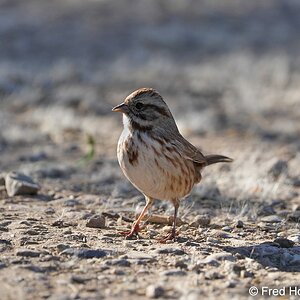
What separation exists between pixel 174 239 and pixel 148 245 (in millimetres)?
311

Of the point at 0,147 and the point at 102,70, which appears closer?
the point at 0,147

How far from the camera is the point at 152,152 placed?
23.6ft

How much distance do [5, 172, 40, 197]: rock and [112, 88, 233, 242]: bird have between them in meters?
1.69

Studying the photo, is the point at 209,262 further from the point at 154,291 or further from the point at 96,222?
the point at 96,222

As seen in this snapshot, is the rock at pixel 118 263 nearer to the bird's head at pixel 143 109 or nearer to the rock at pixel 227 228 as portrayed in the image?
the bird's head at pixel 143 109

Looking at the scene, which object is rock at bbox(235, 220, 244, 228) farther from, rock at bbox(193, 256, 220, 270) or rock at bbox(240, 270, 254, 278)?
rock at bbox(240, 270, 254, 278)

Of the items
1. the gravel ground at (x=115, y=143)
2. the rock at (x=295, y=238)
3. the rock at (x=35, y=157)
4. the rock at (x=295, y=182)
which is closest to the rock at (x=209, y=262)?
the gravel ground at (x=115, y=143)

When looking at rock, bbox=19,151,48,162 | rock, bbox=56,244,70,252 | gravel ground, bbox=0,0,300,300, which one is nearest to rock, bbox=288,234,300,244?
gravel ground, bbox=0,0,300,300

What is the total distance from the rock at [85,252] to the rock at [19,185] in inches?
97.1

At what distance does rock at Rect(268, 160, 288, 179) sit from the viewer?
33.0 feet

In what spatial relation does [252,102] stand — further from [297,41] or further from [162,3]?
[162,3]

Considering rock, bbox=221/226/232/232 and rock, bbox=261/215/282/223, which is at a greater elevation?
rock, bbox=261/215/282/223

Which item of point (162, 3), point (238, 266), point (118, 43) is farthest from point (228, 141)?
point (162, 3)

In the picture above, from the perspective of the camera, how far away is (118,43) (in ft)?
74.4
